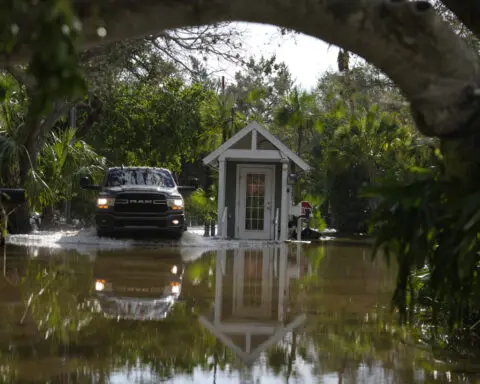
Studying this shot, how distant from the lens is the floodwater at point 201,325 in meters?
7.14

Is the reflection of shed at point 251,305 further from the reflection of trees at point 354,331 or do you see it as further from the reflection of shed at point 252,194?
the reflection of shed at point 252,194

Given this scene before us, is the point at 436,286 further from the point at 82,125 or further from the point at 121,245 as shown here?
the point at 82,125

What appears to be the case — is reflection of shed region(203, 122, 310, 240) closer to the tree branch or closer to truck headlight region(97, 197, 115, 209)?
truck headlight region(97, 197, 115, 209)

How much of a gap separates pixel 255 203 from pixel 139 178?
5236 millimetres

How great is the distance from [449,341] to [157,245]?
14.2 metres

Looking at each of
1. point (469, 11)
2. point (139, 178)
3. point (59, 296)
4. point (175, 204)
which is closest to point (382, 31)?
point (469, 11)

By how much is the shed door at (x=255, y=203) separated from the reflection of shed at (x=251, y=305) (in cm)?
860

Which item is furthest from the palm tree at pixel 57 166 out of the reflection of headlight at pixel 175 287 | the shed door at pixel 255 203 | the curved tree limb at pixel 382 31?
the curved tree limb at pixel 382 31

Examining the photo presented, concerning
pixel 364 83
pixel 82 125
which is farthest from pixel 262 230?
pixel 364 83

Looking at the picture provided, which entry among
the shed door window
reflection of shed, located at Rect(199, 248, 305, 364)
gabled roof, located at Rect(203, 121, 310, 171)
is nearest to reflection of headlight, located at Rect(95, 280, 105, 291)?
reflection of shed, located at Rect(199, 248, 305, 364)

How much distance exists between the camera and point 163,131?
32.2 metres

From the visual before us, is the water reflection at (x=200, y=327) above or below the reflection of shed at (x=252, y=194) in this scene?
below

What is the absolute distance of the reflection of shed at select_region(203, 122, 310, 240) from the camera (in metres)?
27.1

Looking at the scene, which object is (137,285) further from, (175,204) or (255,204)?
(255,204)
